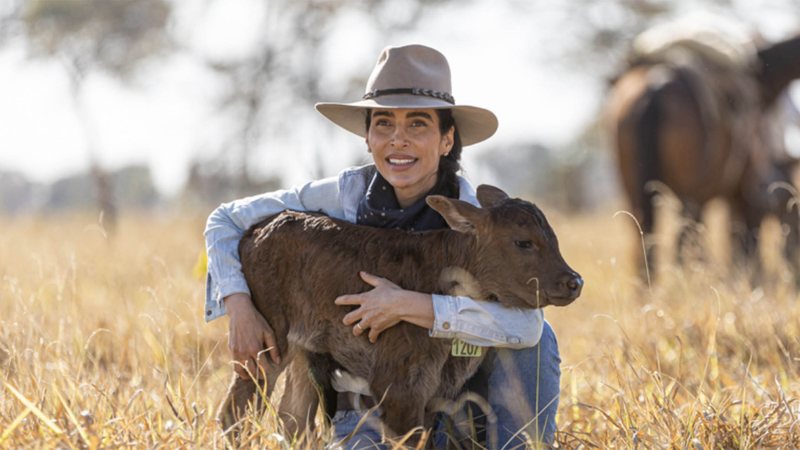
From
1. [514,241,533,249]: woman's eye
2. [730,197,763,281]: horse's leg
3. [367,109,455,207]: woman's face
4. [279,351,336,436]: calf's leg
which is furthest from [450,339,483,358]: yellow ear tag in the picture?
[730,197,763,281]: horse's leg

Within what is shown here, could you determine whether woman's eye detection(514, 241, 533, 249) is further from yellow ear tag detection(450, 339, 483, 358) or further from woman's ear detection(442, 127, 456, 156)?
woman's ear detection(442, 127, 456, 156)

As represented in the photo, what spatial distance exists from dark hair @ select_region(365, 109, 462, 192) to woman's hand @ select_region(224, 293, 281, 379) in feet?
2.74

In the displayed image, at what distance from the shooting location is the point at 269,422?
3.18 m

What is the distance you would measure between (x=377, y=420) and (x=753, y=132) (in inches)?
237

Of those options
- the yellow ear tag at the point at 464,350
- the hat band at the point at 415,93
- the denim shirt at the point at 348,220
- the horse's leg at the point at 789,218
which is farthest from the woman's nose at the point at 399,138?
the horse's leg at the point at 789,218

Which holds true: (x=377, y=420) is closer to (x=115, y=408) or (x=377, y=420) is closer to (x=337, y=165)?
(x=115, y=408)

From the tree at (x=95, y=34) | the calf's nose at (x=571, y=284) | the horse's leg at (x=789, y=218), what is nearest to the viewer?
the calf's nose at (x=571, y=284)

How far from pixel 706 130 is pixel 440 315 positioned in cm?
503

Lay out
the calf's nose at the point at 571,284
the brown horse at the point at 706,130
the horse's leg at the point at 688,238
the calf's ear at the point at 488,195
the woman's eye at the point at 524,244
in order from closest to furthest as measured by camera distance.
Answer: the calf's nose at the point at 571,284
the woman's eye at the point at 524,244
the calf's ear at the point at 488,195
the horse's leg at the point at 688,238
the brown horse at the point at 706,130

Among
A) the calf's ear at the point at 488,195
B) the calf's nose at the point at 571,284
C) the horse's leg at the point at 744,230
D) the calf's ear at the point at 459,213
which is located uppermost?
the calf's ear at the point at 488,195

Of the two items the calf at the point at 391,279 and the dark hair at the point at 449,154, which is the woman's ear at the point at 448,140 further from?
the calf at the point at 391,279

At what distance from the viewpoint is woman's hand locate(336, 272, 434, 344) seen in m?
2.99

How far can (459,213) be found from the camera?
3072mm

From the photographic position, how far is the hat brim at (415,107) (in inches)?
129
